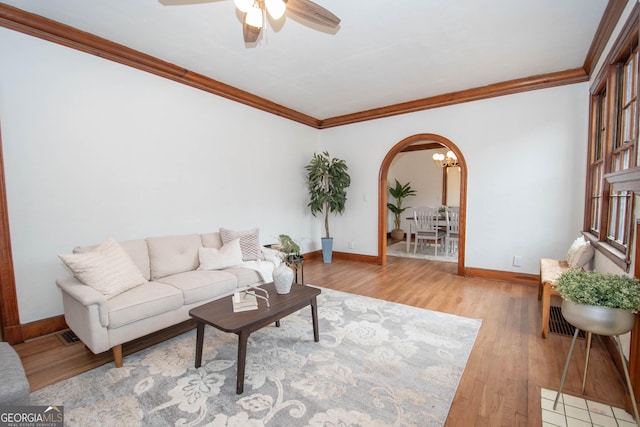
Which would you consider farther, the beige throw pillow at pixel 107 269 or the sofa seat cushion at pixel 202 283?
the sofa seat cushion at pixel 202 283

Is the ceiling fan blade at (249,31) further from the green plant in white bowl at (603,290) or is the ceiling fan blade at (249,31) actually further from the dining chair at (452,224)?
the dining chair at (452,224)

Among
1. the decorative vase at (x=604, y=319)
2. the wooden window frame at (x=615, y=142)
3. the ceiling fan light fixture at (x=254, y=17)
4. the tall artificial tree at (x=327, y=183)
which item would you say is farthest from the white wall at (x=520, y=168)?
the ceiling fan light fixture at (x=254, y=17)

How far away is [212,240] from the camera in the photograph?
3.50 metres

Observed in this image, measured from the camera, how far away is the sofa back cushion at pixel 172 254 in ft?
9.59

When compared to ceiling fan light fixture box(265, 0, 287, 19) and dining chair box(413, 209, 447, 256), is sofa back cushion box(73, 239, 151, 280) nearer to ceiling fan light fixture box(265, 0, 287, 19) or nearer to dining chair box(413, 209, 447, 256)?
ceiling fan light fixture box(265, 0, 287, 19)

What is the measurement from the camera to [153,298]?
233 centimetres

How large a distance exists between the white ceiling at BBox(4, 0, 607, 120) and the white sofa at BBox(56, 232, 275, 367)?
6.68ft

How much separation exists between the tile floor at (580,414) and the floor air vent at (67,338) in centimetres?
351

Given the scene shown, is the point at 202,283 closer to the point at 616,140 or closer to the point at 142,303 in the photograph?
the point at 142,303

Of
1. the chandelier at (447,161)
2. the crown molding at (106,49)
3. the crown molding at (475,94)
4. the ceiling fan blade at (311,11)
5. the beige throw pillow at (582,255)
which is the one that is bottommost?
the beige throw pillow at (582,255)

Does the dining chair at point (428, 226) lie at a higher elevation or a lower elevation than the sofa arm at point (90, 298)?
higher

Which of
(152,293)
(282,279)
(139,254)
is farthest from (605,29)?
(139,254)

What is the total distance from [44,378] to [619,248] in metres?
4.52

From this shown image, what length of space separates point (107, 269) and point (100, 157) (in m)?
1.29
